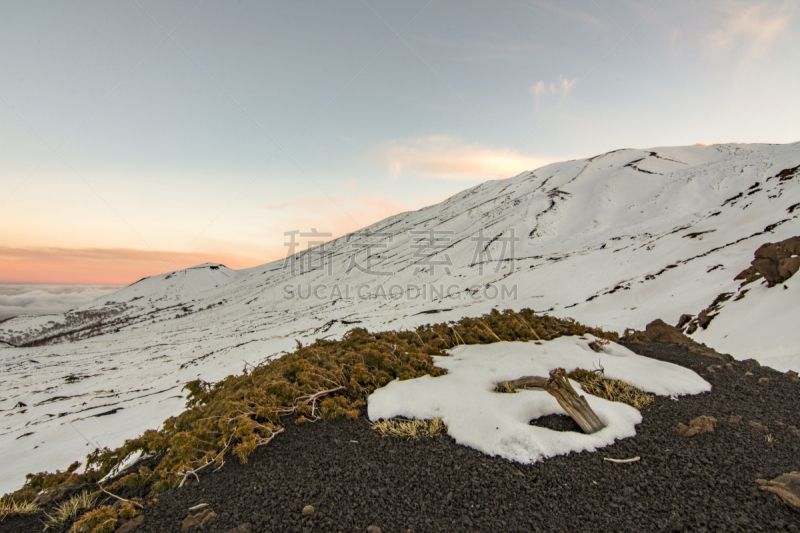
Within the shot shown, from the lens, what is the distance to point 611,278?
24609 millimetres

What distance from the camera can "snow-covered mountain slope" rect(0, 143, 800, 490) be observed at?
13.8 m

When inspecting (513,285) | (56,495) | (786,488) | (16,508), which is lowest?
(513,285)

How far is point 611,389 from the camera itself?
5.11 m

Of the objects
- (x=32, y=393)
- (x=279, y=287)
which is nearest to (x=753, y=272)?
(x=32, y=393)

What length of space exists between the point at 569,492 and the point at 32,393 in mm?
45385

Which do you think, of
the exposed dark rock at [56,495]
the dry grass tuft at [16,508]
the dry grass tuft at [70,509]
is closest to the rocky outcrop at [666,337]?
the dry grass tuft at [70,509]

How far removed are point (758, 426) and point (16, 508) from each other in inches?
340

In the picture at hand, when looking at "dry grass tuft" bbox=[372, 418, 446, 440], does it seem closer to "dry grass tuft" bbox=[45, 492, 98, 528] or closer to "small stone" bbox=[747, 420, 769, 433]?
"dry grass tuft" bbox=[45, 492, 98, 528]

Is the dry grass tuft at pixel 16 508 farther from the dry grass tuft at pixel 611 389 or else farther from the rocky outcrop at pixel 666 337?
the rocky outcrop at pixel 666 337

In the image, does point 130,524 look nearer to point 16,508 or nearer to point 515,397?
point 16,508

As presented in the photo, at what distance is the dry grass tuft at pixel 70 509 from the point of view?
349cm

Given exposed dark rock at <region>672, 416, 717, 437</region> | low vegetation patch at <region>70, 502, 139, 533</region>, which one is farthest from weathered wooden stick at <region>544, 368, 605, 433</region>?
low vegetation patch at <region>70, 502, 139, 533</region>

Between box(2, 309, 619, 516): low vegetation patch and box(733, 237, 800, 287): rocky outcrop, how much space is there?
26.3ft

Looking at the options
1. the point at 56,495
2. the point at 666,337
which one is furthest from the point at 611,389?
the point at 56,495
